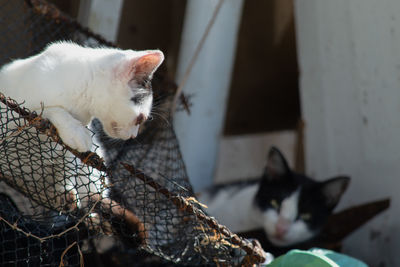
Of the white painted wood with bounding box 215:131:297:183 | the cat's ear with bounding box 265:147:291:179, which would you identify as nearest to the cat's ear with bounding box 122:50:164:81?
the cat's ear with bounding box 265:147:291:179

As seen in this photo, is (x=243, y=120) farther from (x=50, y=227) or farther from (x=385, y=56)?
(x=50, y=227)

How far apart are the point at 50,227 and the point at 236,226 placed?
1088mm

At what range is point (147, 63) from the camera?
1.26m

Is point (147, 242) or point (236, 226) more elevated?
point (147, 242)

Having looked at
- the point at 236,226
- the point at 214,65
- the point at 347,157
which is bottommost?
the point at 236,226

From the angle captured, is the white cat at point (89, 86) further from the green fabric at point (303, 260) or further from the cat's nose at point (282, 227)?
the cat's nose at point (282, 227)

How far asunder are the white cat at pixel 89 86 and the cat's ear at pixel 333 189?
34.0 inches

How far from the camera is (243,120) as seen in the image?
3.33m

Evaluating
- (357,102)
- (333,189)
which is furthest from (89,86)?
(357,102)

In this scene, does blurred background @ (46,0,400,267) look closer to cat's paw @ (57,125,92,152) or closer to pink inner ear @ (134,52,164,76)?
pink inner ear @ (134,52,164,76)

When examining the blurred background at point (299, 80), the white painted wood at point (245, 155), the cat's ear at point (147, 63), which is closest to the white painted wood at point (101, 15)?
the blurred background at point (299, 80)

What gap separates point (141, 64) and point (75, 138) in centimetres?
27

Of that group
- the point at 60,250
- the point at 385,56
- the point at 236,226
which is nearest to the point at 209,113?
the point at 236,226

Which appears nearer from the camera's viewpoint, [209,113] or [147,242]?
[147,242]
